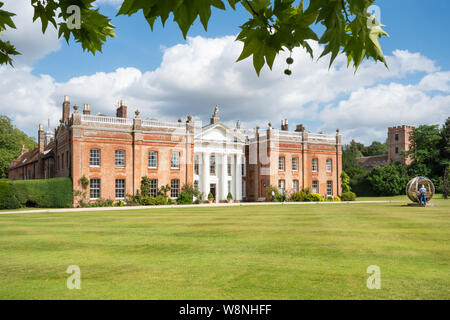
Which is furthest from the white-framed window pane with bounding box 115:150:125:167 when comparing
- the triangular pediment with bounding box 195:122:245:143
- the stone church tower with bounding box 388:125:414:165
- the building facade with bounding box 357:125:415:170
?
the stone church tower with bounding box 388:125:414:165

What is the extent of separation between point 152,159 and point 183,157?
332cm

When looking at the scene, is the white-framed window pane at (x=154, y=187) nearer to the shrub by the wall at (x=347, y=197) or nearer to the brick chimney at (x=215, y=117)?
the brick chimney at (x=215, y=117)

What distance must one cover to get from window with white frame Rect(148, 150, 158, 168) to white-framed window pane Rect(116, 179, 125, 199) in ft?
10.6

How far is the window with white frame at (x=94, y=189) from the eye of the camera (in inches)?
1344

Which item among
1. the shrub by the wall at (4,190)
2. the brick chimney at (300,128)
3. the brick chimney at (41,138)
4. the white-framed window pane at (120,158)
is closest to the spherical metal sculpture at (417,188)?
the brick chimney at (300,128)

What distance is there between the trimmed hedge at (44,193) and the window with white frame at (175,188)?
10.0 metres

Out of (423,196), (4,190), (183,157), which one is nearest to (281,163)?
(183,157)

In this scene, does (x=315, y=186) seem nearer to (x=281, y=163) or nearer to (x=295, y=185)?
(x=295, y=185)

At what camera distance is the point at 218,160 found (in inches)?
1711

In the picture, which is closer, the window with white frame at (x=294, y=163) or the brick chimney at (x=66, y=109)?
the brick chimney at (x=66, y=109)

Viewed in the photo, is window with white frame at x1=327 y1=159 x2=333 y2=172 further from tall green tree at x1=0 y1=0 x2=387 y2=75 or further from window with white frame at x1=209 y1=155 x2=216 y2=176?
tall green tree at x1=0 y1=0 x2=387 y2=75

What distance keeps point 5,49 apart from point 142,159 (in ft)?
109

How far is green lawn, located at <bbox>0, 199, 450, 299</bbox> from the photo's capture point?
5.38 meters
